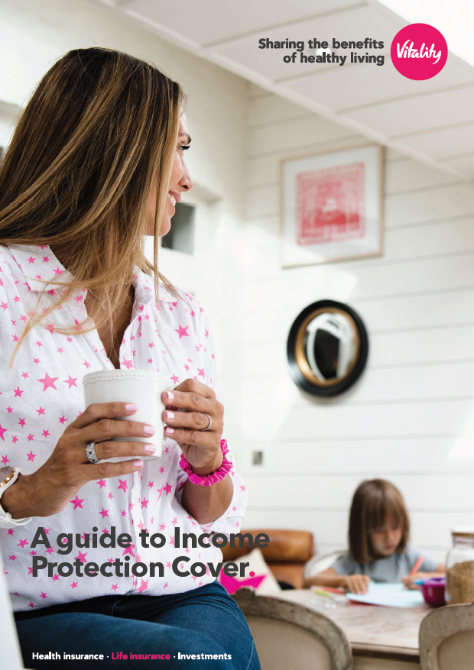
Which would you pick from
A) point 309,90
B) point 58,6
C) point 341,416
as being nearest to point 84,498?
point 309,90

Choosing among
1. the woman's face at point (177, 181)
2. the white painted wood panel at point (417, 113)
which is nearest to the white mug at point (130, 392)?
the woman's face at point (177, 181)

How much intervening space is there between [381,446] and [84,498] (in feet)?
11.9

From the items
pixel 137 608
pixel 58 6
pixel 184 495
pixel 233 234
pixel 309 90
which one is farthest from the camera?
pixel 233 234

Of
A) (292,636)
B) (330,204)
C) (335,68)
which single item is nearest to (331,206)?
(330,204)

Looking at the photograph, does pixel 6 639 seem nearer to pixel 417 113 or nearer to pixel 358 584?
pixel 358 584

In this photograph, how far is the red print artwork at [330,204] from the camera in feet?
15.2

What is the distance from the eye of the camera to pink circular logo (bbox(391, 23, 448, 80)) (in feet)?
8.50

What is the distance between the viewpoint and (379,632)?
1.98 metres

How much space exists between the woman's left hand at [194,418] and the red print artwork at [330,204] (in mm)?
3854

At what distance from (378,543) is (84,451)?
2921 millimetres

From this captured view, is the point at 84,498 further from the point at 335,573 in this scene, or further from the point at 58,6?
the point at 58,6

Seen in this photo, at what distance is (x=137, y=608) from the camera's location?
935 millimetres

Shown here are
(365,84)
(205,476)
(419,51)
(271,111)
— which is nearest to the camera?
(205,476)

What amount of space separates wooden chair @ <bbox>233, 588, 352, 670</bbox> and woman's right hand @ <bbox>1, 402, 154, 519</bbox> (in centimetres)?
106
